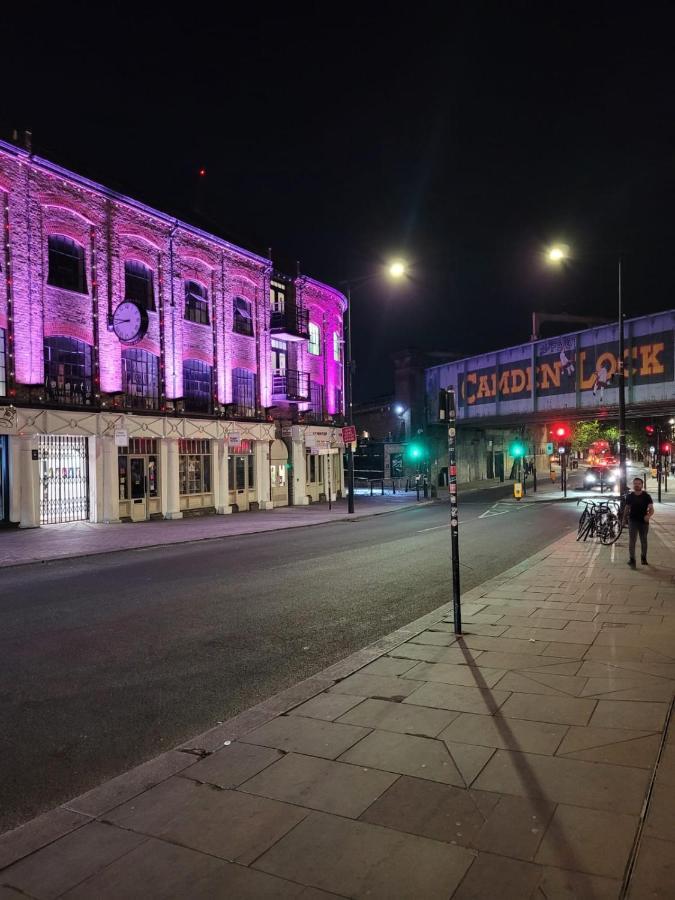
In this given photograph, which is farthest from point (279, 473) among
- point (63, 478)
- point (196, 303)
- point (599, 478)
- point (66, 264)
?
point (599, 478)

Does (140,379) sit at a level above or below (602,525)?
above

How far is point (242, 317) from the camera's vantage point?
3069 centimetres

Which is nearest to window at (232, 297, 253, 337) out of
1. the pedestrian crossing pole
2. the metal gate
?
the metal gate

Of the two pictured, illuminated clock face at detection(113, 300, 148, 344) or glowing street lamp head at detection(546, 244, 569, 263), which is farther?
illuminated clock face at detection(113, 300, 148, 344)

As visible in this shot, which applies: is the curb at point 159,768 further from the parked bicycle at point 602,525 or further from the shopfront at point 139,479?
the shopfront at point 139,479

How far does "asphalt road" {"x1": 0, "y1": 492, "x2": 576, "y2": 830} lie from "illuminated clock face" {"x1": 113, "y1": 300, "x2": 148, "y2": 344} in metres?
9.07

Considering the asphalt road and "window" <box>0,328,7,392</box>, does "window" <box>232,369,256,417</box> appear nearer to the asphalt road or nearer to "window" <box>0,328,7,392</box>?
"window" <box>0,328,7,392</box>

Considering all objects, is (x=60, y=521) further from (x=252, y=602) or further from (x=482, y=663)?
(x=482, y=663)

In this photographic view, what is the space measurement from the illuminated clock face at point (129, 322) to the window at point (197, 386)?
13.7 feet

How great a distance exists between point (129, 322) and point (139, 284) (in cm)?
333

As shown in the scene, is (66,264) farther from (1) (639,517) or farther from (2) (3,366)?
(1) (639,517)

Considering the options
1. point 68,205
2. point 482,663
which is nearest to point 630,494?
point 482,663

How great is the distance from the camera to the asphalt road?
4914mm

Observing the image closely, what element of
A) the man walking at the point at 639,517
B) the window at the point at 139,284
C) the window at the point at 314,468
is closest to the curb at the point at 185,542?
the window at the point at 314,468
